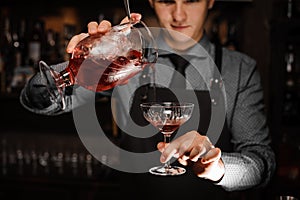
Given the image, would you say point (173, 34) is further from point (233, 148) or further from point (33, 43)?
point (33, 43)

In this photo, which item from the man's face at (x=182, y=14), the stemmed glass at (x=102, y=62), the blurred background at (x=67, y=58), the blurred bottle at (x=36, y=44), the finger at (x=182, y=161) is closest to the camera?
the stemmed glass at (x=102, y=62)

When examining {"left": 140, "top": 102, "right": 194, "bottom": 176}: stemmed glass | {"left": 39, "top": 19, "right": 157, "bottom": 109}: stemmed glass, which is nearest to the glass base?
{"left": 140, "top": 102, "right": 194, "bottom": 176}: stemmed glass

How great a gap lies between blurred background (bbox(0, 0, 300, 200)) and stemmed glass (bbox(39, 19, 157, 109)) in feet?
4.33

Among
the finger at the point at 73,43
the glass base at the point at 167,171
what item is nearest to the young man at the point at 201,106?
the glass base at the point at 167,171

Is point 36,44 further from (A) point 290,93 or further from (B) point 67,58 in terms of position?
(A) point 290,93

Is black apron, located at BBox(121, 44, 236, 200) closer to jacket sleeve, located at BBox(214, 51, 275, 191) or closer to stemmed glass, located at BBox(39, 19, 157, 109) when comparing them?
jacket sleeve, located at BBox(214, 51, 275, 191)

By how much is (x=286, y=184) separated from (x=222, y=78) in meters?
0.81

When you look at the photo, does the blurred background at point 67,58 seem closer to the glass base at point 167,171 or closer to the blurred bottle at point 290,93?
the blurred bottle at point 290,93

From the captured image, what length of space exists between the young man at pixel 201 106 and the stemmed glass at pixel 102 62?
42 centimetres

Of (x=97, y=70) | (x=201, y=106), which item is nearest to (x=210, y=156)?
(x=97, y=70)

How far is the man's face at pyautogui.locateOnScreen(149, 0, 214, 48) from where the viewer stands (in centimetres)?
187

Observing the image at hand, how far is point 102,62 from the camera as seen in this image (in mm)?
1202

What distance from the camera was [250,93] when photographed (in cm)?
196

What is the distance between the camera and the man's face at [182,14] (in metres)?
1.87
